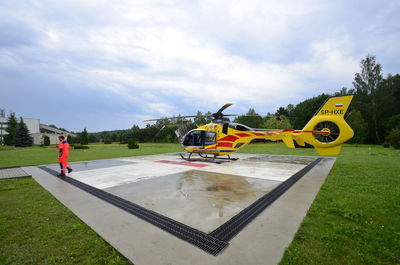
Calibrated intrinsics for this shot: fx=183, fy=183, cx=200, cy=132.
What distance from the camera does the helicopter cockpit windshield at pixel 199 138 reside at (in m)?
10.9

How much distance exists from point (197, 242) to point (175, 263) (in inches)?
20.4

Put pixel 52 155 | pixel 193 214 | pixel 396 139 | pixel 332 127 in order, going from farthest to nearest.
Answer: pixel 396 139
pixel 52 155
pixel 332 127
pixel 193 214

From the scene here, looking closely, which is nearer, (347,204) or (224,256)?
(224,256)

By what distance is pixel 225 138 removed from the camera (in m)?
10.6

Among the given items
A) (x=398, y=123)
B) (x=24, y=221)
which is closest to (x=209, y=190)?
(x=24, y=221)

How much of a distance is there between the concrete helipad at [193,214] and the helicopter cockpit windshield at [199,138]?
15.0 feet

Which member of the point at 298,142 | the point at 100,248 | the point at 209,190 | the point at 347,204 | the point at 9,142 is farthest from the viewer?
the point at 9,142

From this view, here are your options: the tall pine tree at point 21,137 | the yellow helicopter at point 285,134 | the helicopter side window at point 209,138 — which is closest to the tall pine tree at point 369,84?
the yellow helicopter at point 285,134

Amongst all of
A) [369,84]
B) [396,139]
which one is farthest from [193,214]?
[369,84]

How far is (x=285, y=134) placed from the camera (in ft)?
29.4

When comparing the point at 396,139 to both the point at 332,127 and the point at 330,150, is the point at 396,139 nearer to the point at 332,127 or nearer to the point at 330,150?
the point at 330,150

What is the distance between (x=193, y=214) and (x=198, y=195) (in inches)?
46.1

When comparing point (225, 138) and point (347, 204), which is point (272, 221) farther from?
point (225, 138)

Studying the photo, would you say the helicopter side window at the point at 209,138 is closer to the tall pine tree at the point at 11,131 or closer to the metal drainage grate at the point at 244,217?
the metal drainage grate at the point at 244,217
